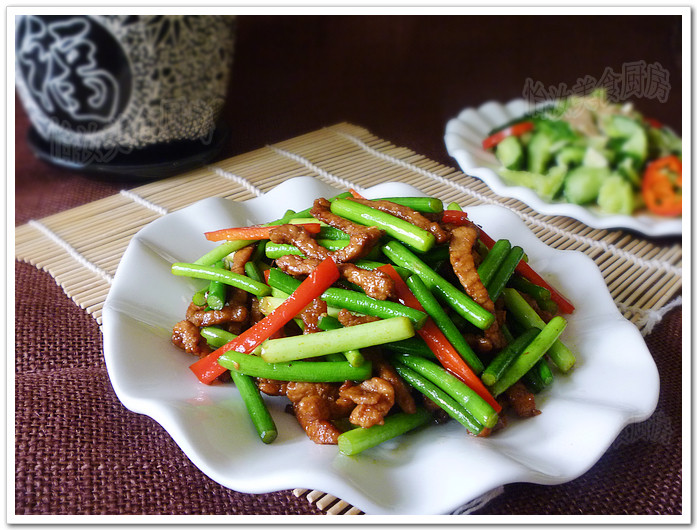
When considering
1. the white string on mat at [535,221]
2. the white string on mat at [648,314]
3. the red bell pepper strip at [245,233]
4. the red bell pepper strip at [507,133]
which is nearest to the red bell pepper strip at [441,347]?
the red bell pepper strip at [245,233]

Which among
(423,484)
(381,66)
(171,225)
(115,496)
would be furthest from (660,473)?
(381,66)

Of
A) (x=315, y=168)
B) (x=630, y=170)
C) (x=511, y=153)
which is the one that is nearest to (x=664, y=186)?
(x=630, y=170)

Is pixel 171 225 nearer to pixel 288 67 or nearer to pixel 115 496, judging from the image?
pixel 115 496

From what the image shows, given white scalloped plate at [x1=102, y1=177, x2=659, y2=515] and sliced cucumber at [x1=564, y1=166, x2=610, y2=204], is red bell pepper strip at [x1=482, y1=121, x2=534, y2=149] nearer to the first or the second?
sliced cucumber at [x1=564, y1=166, x2=610, y2=204]

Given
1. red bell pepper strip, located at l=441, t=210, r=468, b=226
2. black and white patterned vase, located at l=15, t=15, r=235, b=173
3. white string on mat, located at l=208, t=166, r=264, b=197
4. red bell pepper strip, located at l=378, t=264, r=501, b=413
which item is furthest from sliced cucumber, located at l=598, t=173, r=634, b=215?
black and white patterned vase, located at l=15, t=15, r=235, b=173

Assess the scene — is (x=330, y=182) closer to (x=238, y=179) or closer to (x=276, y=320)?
(x=238, y=179)

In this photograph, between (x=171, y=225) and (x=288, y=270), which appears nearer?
(x=288, y=270)
